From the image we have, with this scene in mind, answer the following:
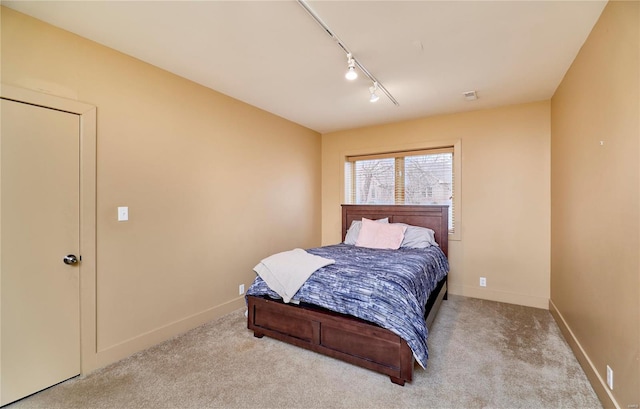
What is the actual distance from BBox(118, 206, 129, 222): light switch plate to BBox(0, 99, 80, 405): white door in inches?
11.3

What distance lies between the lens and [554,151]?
3150mm

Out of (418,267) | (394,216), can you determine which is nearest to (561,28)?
(418,267)

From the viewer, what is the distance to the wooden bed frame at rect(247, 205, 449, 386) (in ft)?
6.65

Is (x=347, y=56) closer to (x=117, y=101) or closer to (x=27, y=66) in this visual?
(x=117, y=101)

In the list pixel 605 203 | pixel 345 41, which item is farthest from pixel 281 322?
pixel 605 203

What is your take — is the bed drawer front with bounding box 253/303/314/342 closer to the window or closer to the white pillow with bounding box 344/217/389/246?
the white pillow with bounding box 344/217/389/246

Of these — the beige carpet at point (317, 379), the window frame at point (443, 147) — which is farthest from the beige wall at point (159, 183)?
the window frame at point (443, 147)

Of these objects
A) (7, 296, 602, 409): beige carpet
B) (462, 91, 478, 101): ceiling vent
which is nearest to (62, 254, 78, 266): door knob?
(7, 296, 602, 409): beige carpet

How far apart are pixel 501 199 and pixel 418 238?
3.85 ft

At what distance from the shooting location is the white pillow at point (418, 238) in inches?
140

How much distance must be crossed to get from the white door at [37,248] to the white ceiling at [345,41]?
0.80 m

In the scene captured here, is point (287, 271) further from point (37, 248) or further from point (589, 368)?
point (589, 368)

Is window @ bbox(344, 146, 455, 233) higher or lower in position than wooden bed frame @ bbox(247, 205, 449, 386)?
higher

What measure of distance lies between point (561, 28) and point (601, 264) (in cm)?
163
